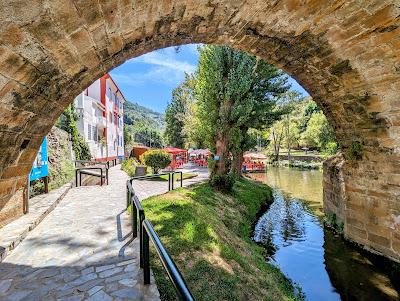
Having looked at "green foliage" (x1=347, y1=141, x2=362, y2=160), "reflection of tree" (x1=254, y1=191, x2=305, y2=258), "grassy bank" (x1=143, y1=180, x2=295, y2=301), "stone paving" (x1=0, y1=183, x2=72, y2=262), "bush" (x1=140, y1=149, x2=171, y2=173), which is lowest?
"reflection of tree" (x1=254, y1=191, x2=305, y2=258)

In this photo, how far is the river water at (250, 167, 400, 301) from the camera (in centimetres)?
598

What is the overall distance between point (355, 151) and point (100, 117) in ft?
77.1

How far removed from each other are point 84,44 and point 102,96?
26618 mm

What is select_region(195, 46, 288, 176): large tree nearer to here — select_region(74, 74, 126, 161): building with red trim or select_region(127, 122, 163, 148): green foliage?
select_region(74, 74, 126, 161): building with red trim

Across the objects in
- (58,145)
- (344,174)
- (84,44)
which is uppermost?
(84,44)

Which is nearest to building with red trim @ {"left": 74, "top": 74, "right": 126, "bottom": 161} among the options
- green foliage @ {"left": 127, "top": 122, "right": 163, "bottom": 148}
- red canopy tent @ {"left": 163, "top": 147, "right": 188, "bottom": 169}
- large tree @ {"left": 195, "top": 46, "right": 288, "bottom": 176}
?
red canopy tent @ {"left": 163, "top": 147, "right": 188, "bottom": 169}

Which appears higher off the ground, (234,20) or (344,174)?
(234,20)

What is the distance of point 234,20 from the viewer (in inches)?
161

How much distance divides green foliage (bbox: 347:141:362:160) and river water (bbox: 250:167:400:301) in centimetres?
239

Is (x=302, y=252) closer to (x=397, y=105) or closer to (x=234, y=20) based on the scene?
(x=397, y=105)

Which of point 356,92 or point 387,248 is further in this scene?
point 387,248

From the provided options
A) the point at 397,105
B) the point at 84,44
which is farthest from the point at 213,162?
the point at 84,44

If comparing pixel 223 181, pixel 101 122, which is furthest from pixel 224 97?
pixel 101 122

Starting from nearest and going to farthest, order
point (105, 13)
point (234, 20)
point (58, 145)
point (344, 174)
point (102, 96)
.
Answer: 1. point (105, 13)
2. point (234, 20)
3. point (344, 174)
4. point (58, 145)
5. point (102, 96)
